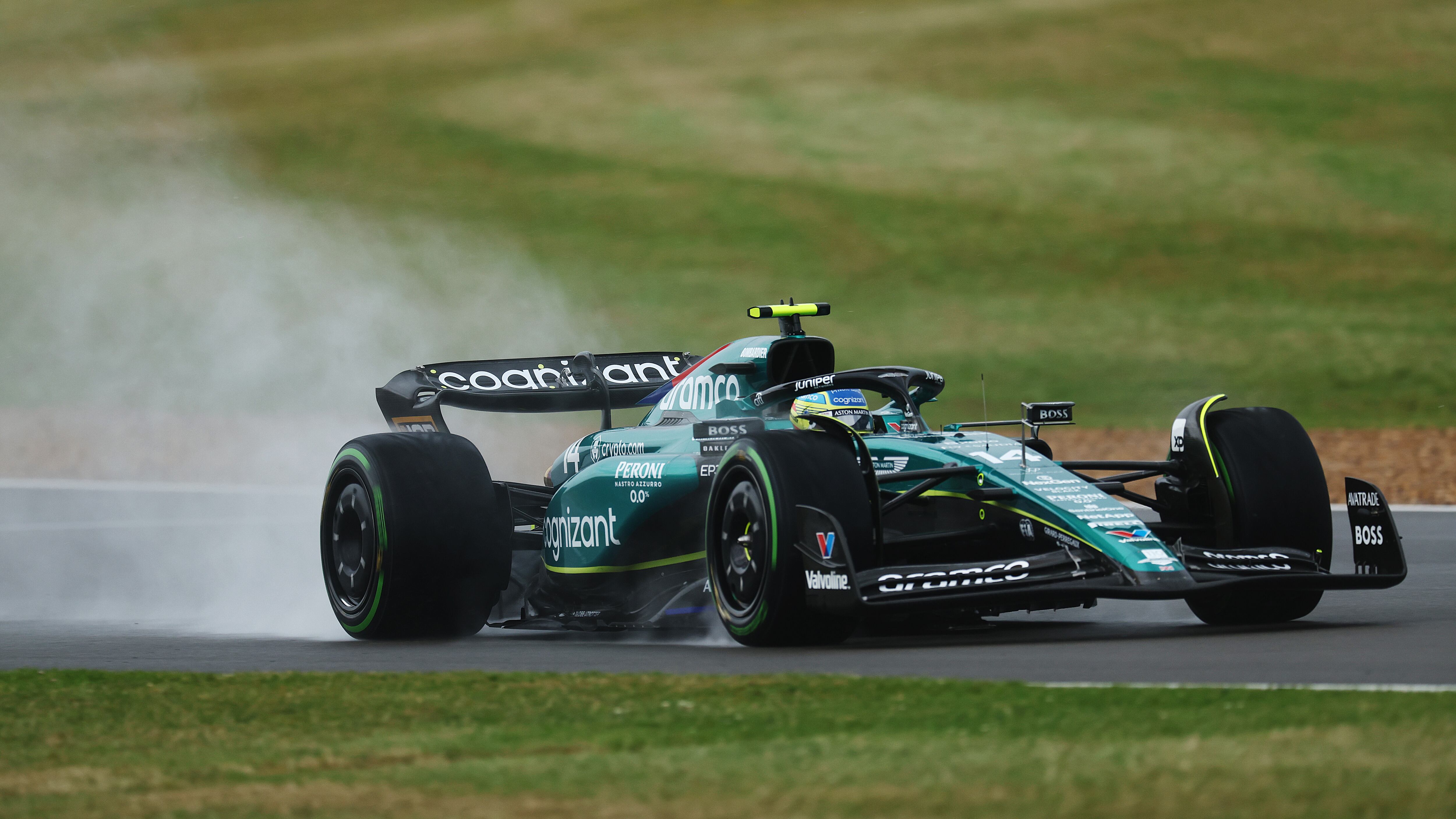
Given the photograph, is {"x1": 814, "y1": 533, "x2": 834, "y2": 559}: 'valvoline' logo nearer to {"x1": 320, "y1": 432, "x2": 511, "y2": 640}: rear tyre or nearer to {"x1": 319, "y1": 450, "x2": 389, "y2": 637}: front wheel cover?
{"x1": 320, "y1": 432, "x2": 511, "y2": 640}: rear tyre

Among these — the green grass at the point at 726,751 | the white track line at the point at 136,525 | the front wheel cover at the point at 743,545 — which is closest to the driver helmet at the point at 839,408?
the front wheel cover at the point at 743,545

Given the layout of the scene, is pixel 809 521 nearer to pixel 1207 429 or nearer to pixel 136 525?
pixel 1207 429

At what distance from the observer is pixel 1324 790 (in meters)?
5.49

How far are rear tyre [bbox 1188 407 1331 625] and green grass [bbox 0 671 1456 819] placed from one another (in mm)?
3186

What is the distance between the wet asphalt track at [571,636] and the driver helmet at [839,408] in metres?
1.27

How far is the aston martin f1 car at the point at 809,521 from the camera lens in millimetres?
9242

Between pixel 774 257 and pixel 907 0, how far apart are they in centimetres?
1859

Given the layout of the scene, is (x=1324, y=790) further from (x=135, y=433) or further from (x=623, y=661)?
(x=135, y=433)

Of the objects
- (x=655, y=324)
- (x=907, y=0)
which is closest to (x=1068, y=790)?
(x=655, y=324)

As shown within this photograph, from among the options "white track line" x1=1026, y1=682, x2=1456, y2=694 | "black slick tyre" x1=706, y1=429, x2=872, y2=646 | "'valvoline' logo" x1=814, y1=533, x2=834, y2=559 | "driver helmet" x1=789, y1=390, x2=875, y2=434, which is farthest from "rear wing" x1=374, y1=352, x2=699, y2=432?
"white track line" x1=1026, y1=682, x2=1456, y2=694

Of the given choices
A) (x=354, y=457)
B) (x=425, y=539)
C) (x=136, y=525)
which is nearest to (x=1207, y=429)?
(x=425, y=539)

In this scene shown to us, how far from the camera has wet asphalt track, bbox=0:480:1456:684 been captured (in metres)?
8.31

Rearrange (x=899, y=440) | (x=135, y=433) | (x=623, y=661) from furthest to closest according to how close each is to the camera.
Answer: (x=135, y=433)
(x=899, y=440)
(x=623, y=661)

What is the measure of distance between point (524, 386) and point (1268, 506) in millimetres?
4931
